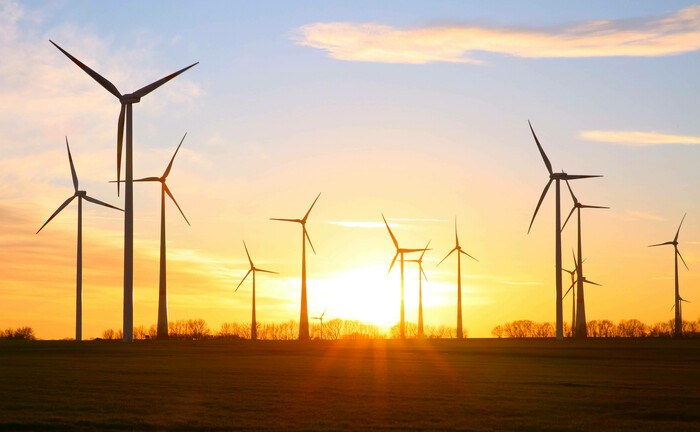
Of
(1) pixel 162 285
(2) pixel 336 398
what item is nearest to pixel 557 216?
(1) pixel 162 285

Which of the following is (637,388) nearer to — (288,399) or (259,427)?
(288,399)

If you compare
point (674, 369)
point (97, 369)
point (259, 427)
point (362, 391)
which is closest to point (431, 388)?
point (362, 391)

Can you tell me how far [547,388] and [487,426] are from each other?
634 inches

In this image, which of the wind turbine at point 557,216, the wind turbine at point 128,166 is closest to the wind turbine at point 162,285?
the wind turbine at point 128,166

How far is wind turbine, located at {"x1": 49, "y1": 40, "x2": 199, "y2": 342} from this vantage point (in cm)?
8906

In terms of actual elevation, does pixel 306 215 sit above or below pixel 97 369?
above

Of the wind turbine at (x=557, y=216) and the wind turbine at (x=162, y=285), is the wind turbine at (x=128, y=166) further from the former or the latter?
the wind turbine at (x=557, y=216)

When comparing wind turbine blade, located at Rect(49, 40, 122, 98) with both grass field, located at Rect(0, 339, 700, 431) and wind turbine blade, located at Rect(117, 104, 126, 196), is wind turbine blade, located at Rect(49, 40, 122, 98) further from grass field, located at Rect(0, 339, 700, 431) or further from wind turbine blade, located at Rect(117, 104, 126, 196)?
grass field, located at Rect(0, 339, 700, 431)

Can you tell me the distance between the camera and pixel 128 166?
92938 millimetres

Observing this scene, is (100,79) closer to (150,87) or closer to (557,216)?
(150,87)

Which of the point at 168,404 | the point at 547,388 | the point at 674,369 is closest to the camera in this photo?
the point at 168,404

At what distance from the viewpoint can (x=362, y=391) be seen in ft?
135

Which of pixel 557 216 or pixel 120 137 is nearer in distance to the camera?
pixel 120 137

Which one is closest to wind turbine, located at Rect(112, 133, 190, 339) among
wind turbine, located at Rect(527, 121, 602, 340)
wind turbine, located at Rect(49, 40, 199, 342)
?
wind turbine, located at Rect(49, 40, 199, 342)
